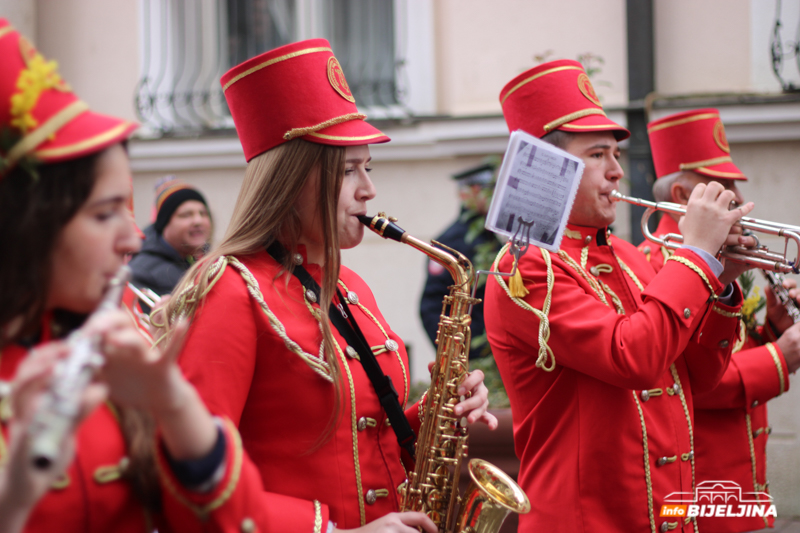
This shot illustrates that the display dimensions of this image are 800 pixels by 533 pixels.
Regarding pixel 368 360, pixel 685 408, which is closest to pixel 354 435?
pixel 368 360

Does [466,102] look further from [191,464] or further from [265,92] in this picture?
[191,464]

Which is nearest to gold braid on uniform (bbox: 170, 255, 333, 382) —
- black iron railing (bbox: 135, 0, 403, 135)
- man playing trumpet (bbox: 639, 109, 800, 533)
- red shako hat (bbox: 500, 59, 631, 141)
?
red shako hat (bbox: 500, 59, 631, 141)

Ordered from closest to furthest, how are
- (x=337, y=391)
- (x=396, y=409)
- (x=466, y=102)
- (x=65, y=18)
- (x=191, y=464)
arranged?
1. (x=191, y=464)
2. (x=337, y=391)
3. (x=396, y=409)
4. (x=466, y=102)
5. (x=65, y=18)

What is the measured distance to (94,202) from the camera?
141 centimetres

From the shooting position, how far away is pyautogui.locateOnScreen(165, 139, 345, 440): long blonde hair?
89.4 inches

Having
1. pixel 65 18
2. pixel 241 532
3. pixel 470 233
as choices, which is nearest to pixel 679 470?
pixel 241 532

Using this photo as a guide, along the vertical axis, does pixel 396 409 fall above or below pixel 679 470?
above

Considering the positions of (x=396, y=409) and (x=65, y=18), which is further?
(x=65, y=18)

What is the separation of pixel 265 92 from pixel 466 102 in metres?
4.15

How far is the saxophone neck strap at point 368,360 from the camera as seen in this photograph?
2285mm

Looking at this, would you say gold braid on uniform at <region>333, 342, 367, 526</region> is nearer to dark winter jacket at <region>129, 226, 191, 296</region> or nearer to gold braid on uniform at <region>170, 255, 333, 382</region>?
gold braid on uniform at <region>170, 255, 333, 382</region>

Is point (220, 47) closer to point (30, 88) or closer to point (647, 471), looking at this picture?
point (647, 471)

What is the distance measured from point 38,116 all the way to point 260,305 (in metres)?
0.87

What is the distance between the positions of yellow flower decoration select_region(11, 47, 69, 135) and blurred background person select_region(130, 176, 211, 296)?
3.49 m
